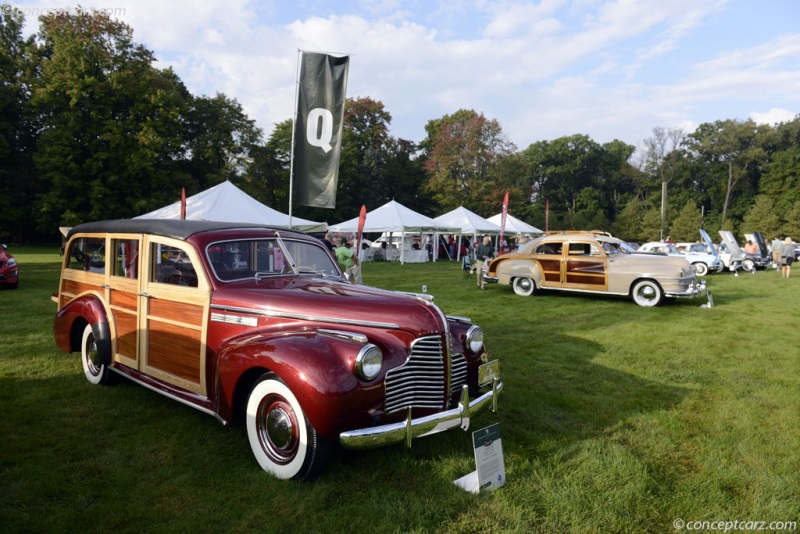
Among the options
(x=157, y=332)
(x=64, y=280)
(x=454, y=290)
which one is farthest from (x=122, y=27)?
(x=157, y=332)

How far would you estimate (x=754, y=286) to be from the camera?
15.5 metres

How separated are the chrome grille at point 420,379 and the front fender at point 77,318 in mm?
3333

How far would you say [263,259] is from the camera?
166 inches

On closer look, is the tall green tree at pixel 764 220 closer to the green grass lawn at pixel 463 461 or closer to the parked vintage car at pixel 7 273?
the green grass lawn at pixel 463 461

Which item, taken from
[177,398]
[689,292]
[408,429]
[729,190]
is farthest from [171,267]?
[729,190]

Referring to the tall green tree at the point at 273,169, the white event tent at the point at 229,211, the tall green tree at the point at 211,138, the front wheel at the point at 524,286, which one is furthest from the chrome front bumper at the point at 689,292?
the tall green tree at the point at 273,169

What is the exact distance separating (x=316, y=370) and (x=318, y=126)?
585cm

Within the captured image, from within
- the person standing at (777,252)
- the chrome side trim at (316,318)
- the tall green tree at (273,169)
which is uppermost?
the tall green tree at (273,169)

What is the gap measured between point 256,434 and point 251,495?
43 centimetres

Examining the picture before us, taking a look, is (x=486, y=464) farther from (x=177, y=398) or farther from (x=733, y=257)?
(x=733, y=257)

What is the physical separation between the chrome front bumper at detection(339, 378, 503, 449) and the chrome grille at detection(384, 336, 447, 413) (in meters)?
0.15

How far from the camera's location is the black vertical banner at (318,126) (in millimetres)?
7801

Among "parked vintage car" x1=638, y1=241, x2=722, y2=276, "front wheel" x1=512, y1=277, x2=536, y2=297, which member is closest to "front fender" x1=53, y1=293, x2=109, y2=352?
"front wheel" x1=512, y1=277, x2=536, y2=297

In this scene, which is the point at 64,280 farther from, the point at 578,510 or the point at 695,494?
the point at 695,494
